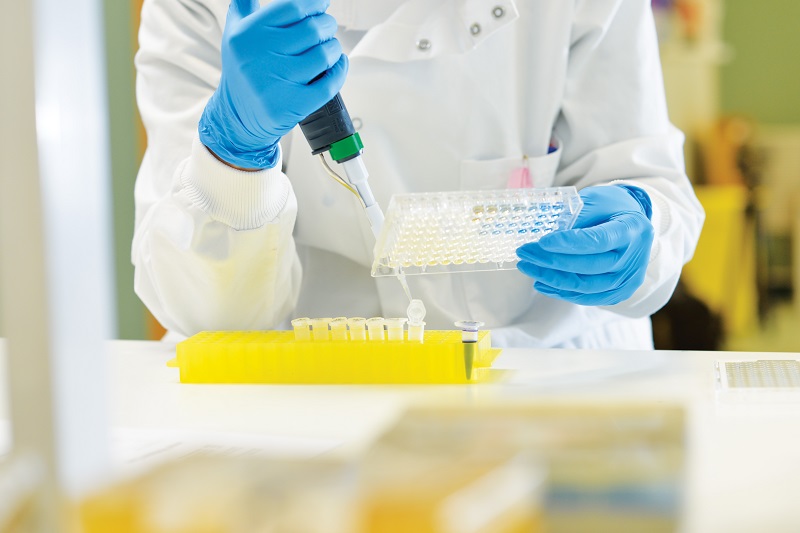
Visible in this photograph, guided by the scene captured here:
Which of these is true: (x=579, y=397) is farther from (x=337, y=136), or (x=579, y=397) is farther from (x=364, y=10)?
(x=364, y=10)

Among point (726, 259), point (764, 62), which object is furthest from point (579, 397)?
point (764, 62)

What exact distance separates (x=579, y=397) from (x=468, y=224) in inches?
9.9

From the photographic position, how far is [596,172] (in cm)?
132

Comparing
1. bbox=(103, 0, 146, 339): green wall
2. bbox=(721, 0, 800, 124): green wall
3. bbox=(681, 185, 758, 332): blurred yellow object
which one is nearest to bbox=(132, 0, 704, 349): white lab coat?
bbox=(103, 0, 146, 339): green wall

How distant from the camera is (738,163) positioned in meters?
3.61

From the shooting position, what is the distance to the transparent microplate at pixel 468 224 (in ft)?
3.08

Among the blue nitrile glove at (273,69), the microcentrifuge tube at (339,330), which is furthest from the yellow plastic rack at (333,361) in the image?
the blue nitrile glove at (273,69)

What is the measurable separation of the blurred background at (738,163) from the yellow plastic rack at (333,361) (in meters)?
2.17

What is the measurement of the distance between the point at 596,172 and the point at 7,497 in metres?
1.18

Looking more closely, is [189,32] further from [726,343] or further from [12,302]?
[726,343]

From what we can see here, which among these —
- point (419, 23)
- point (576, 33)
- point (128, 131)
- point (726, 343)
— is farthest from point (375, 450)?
point (726, 343)

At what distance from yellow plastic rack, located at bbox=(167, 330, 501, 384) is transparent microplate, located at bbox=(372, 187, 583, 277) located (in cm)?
9

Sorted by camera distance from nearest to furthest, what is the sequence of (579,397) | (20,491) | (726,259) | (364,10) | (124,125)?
(20,491), (579,397), (364,10), (124,125), (726,259)

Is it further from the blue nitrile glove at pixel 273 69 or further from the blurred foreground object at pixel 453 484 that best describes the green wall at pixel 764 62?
the blurred foreground object at pixel 453 484
